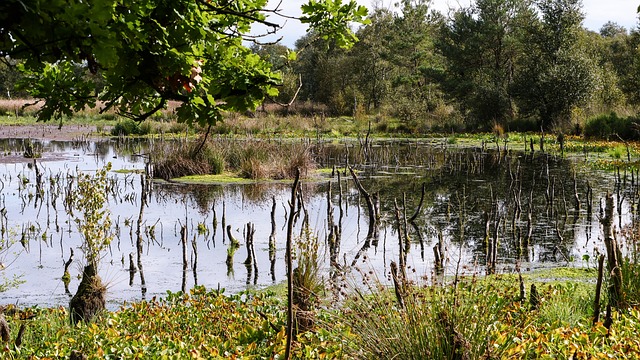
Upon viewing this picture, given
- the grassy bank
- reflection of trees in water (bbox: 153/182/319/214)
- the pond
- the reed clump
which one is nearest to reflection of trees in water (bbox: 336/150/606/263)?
the pond

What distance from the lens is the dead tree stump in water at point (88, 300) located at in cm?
816

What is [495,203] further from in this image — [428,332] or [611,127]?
[611,127]

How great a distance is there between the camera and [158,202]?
1741 centimetres


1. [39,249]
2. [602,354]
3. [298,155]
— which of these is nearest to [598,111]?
[298,155]

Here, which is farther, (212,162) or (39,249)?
(212,162)

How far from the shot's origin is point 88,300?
8.20 m

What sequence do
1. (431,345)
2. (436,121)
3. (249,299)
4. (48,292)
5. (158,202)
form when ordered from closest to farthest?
1. (431,345)
2. (249,299)
3. (48,292)
4. (158,202)
5. (436,121)

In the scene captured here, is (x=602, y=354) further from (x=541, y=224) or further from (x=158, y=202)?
(x=158, y=202)

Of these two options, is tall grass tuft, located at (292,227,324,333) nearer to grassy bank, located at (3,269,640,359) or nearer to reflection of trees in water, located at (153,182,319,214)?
grassy bank, located at (3,269,640,359)

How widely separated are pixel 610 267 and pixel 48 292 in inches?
281

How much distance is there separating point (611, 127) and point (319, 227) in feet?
71.5

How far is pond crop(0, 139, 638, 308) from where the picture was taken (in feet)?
34.2

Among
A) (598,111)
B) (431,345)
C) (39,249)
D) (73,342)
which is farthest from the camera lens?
(598,111)

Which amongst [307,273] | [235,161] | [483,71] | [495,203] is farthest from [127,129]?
[307,273]
